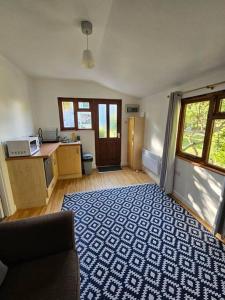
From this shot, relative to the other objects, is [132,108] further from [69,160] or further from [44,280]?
[44,280]

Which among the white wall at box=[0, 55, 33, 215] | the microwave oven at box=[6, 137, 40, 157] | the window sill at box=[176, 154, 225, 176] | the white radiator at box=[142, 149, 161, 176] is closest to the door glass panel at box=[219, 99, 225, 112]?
the window sill at box=[176, 154, 225, 176]

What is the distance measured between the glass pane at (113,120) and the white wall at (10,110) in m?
2.16

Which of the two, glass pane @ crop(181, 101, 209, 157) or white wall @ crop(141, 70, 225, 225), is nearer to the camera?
white wall @ crop(141, 70, 225, 225)

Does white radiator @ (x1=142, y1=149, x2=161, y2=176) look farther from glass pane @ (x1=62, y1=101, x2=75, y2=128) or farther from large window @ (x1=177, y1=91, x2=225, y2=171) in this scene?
glass pane @ (x1=62, y1=101, x2=75, y2=128)

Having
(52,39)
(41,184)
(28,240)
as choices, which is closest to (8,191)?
(41,184)

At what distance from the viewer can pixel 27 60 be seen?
8.21 ft

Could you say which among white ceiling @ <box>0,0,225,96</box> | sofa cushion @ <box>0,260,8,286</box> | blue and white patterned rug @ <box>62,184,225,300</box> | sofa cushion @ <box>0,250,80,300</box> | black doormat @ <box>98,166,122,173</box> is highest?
white ceiling @ <box>0,0,225,96</box>

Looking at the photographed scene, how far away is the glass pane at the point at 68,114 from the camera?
3875 mm

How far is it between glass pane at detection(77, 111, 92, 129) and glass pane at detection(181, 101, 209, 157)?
2526mm

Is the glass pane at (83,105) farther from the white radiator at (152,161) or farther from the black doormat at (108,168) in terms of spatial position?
the white radiator at (152,161)

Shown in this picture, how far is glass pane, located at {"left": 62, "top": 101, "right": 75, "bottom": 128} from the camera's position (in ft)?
12.7

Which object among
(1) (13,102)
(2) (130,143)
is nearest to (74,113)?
(1) (13,102)

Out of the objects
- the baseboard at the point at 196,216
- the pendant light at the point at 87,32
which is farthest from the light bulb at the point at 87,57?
the baseboard at the point at 196,216

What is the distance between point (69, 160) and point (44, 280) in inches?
108
